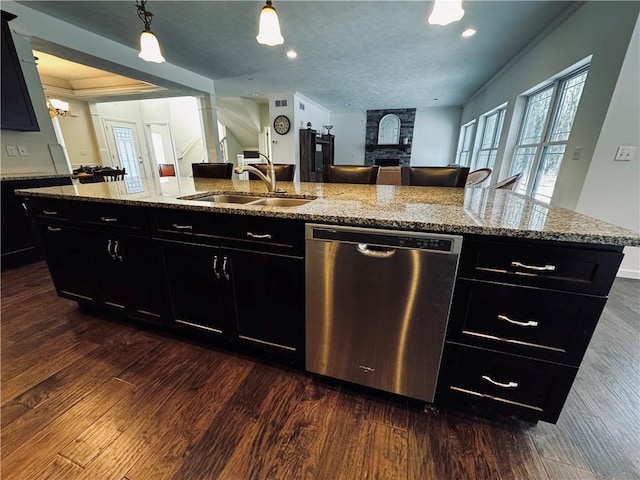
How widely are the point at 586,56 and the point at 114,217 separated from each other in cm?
404

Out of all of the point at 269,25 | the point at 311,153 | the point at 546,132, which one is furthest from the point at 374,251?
the point at 311,153

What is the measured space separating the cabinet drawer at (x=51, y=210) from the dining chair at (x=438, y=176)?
2343 millimetres

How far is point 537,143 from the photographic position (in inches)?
127

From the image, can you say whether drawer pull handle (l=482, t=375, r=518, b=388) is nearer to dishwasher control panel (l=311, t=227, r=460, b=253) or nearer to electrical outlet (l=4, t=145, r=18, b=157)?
dishwasher control panel (l=311, t=227, r=460, b=253)

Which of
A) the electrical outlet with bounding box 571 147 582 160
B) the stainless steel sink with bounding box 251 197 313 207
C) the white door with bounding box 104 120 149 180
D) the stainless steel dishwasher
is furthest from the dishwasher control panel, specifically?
the white door with bounding box 104 120 149 180

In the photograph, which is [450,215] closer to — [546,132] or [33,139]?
[546,132]

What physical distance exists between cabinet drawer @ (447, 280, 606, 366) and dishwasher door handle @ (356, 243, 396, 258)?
0.28m

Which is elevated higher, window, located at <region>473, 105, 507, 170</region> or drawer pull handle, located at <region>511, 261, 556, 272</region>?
window, located at <region>473, 105, 507, 170</region>

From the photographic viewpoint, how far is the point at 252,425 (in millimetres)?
1113

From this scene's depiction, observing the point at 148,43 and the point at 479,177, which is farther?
the point at 479,177

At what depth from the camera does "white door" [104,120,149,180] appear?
684cm

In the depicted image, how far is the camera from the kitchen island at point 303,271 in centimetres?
89

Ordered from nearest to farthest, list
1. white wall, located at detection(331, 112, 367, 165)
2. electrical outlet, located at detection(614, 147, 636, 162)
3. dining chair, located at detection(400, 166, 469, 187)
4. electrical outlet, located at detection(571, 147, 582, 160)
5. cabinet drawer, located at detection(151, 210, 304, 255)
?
cabinet drawer, located at detection(151, 210, 304, 255) → dining chair, located at detection(400, 166, 469, 187) → electrical outlet, located at detection(614, 147, 636, 162) → electrical outlet, located at detection(571, 147, 582, 160) → white wall, located at detection(331, 112, 367, 165)

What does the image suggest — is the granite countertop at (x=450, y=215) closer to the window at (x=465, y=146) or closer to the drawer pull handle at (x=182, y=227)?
the drawer pull handle at (x=182, y=227)
